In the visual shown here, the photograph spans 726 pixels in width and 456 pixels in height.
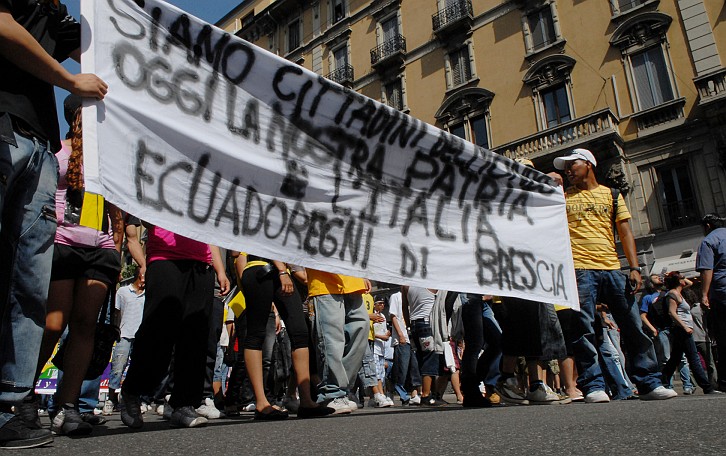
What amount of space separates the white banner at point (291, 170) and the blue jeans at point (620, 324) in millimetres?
165

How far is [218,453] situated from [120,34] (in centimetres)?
197

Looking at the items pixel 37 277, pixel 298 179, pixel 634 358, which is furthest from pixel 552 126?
pixel 37 277

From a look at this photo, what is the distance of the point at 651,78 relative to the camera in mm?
16547

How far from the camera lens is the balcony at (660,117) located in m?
15.9

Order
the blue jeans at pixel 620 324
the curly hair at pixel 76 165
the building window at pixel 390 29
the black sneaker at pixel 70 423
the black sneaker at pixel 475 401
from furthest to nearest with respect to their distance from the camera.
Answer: the building window at pixel 390 29 → the black sneaker at pixel 475 401 → the blue jeans at pixel 620 324 → the curly hair at pixel 76 165 → the black sneaker at pixel 70 423

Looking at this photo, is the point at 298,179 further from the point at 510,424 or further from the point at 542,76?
the point at 542,76

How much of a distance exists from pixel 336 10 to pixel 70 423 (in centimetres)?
2648

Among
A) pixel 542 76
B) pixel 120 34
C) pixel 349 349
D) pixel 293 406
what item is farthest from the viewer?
pixel 542 76

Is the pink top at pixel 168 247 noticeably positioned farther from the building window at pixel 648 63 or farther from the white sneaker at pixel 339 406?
the building window at pixel 648 63

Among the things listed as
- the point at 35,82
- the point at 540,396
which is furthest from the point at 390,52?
the point at 35,82

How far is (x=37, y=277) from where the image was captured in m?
2.08

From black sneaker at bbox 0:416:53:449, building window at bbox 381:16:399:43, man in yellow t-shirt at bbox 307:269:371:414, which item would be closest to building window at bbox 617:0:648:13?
building window at bbox 381:16:399:43

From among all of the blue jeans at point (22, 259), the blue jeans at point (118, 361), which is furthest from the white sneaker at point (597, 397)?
the blue jeans at point (118, 361)

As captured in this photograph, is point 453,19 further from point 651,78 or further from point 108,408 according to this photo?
point 108,408
